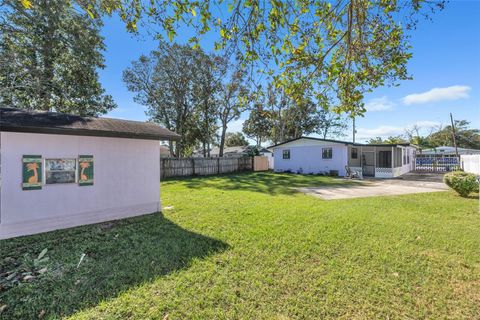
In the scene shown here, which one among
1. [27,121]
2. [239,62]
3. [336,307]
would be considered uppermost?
[239,62]

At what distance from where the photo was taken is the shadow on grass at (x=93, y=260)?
275 cm

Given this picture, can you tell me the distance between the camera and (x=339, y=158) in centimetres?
1819

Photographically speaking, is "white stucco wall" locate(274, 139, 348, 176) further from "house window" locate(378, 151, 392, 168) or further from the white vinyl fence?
the white vinyl fence

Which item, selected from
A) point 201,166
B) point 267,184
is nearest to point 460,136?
point 267,184

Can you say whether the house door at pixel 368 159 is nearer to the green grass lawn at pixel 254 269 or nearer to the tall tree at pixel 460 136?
the green grass lawn at pixel 254 269

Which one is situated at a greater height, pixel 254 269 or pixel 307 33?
pixel 307 33

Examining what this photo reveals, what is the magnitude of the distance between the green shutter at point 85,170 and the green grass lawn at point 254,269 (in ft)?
3.85

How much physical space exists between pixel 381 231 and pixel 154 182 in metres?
6.31

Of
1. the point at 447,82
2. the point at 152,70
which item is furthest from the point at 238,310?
the point at 152,70

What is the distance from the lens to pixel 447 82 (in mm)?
10297

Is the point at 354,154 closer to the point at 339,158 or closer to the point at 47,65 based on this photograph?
the point at 339,158

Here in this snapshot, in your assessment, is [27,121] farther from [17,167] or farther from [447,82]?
[447,82]

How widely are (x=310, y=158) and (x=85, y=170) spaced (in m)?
17.7

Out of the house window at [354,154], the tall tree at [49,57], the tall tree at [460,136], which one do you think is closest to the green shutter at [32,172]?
the tall tree at [49,57]
